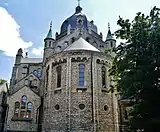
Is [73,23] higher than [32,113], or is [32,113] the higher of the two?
[73,23]

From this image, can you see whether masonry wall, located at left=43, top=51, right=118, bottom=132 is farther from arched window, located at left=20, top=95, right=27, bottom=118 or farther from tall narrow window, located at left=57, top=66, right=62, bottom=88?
arched window, located at left=20, top=95, right=27, bottom=118

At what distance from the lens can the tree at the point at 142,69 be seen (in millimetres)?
12758

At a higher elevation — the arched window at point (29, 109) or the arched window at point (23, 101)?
the arched window at point (23, 101)

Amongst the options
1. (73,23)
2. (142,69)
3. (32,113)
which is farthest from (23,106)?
(73,23)

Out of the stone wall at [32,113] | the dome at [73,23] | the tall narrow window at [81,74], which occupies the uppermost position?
the dome at [73,23]

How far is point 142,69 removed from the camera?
12.9 m

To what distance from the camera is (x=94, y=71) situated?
72.7 ft

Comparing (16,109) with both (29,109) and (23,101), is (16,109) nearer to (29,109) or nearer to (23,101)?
(23,101)

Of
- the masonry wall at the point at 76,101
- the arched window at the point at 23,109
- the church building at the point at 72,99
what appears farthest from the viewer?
the arched window at the point at 23,109

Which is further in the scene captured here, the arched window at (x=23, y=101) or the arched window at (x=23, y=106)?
the arched window at (x=23, y=101)

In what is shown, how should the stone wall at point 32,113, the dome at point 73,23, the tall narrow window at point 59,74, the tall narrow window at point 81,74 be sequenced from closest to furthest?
1. the tall narrow window at point 81,74
2. the tall narrow window at point 59,74
3. the stone wall at point 32,113
4. the dome at point 73,23

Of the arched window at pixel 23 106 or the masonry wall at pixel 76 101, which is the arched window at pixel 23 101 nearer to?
the arched window at pixel 23 106

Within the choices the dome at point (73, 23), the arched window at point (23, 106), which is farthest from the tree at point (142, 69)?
the dome at point (73, 23)

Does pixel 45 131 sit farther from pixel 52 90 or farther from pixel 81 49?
pixel 81 49
